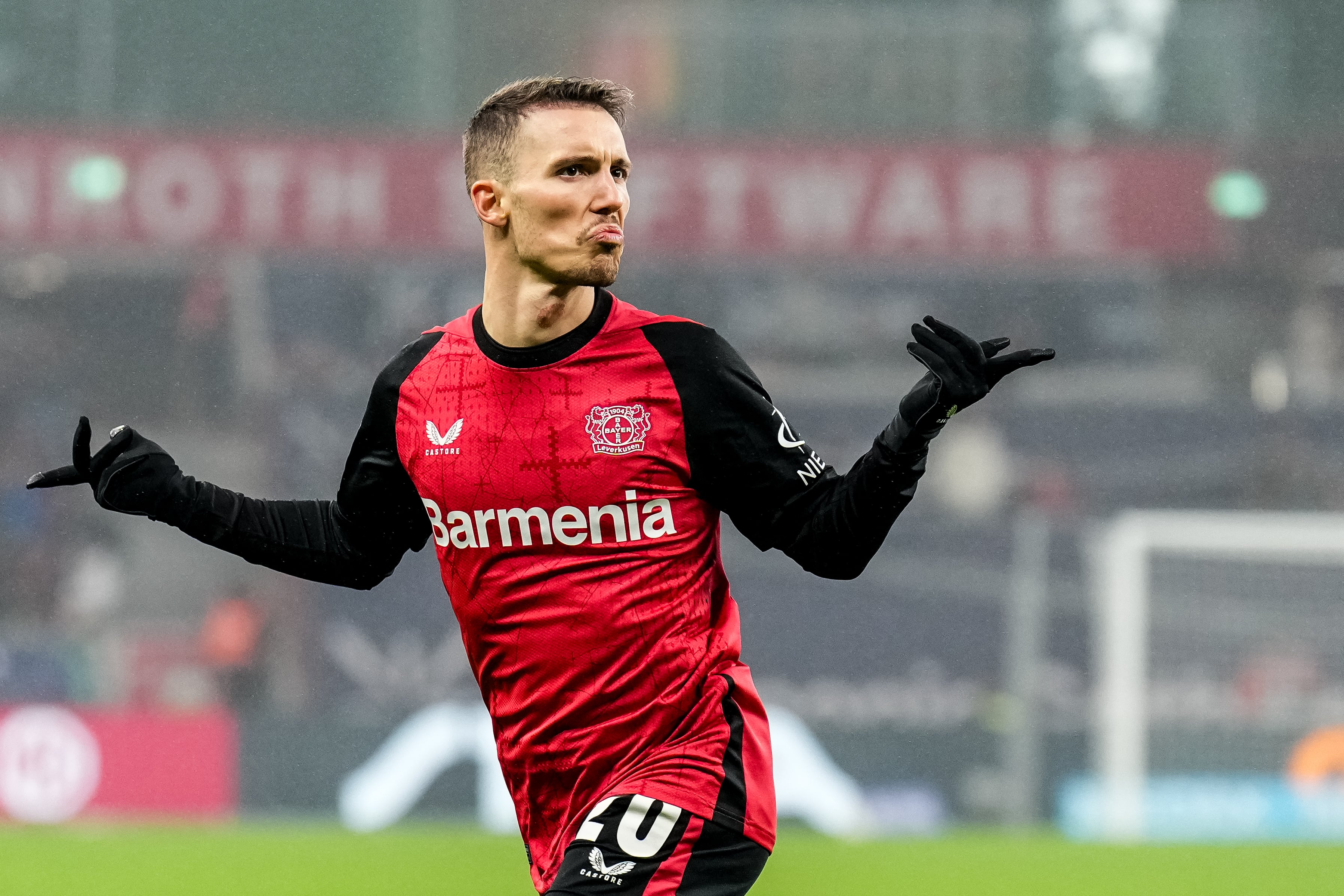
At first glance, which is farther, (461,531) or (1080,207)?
(1080,207)

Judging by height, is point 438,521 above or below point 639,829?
above

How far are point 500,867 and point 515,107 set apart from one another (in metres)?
4.66

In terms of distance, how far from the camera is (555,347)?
270 centimetres

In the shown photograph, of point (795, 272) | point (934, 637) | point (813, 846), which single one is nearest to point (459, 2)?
point (795, 272)

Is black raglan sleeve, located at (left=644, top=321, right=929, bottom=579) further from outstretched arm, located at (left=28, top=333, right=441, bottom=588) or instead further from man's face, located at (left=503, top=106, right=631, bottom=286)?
outstretched arm, located at (left=28, top=333, right=441, bottom=588)

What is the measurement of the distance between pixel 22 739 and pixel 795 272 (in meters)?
6.94

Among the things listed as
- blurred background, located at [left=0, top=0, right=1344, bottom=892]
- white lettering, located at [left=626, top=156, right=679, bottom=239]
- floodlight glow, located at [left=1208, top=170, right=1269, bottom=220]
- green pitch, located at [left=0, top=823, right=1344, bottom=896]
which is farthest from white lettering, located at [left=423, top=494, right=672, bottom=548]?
floodlight glow, located at [left=1208, top=170, right=1269, bottom=220]

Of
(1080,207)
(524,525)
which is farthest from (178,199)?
(524,525)

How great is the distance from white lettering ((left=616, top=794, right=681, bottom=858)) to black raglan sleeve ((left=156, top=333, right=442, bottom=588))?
2.21 ft

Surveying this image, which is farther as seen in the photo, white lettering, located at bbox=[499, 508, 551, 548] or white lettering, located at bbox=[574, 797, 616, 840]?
white lettering, located at bbox=[499, 508, 551, 548]

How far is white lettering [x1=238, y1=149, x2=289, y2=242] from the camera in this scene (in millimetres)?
14016

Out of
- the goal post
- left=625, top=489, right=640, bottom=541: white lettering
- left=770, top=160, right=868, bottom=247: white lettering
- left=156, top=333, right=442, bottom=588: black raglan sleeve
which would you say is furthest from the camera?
left=770, top=160, right=868, bottom=247: white lettering

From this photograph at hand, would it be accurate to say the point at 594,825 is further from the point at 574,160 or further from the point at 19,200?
the point at 19,200

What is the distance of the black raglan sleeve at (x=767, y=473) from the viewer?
2473 millimetres
